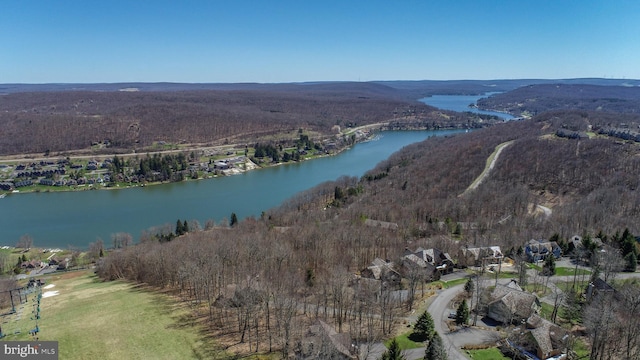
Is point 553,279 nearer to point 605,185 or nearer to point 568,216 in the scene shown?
point 568,216

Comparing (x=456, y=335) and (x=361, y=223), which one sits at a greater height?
(x=456, y=335)

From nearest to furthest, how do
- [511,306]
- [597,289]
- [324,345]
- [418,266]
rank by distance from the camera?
[324,345] → [511,306] → [597,289] → [418,266]

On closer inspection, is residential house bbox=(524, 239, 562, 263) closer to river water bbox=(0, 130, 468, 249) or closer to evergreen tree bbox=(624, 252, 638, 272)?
evergreen tree bbox=(624, 252, 638, 272)

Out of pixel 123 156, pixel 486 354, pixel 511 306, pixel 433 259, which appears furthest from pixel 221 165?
pixel 486 354

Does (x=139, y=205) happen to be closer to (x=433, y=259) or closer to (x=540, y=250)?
(x=433, y=259)

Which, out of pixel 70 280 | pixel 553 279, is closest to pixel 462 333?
pixel 553 279

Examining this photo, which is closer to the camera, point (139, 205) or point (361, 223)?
point (361, 223)

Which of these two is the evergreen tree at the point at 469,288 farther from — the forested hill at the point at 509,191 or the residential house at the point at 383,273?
the forested hill at the point at 509,191
